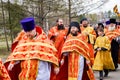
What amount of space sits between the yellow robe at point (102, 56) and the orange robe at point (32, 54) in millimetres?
5957

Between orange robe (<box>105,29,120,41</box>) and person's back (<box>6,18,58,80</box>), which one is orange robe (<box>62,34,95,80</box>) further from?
orange robe (<box>105,29,120,41</box>)

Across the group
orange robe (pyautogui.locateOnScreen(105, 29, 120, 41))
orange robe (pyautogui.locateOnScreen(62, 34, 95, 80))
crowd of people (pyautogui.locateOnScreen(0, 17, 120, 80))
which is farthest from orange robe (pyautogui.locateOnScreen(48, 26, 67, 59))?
orange robe (pyautogui.locateOnScreen(62, 34, 95, 80))

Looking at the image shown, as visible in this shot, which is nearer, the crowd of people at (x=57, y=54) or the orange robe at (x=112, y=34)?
the crowd of people at (x=57, y=54)

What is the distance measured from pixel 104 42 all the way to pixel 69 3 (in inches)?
391

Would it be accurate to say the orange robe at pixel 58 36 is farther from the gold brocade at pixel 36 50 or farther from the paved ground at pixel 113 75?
the gold brocade at pixel 36 50

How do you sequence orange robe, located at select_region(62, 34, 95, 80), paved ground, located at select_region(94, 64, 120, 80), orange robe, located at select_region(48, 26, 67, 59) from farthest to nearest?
orange robe, located at select_region(48, 26, 67, 59) → paved ground, located at select_region(94, 64, 120, 80) → orange robe, located at select_region(62, 34, 95, 80)

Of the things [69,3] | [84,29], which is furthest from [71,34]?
[69,3]

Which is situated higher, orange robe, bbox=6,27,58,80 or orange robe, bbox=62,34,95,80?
orange robe, bbox=6,27,58,80

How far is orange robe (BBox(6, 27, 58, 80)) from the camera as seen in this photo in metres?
7.48

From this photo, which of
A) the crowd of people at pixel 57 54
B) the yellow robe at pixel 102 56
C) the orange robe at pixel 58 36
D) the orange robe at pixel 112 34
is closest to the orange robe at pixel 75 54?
the crowd of people at pixel 57 54

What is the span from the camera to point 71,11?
24922 millimetres

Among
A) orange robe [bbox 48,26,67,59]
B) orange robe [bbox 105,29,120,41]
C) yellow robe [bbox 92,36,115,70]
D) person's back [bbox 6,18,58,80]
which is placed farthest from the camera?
orange robe [bbox 105,29,120,41]

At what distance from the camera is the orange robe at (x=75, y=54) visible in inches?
396

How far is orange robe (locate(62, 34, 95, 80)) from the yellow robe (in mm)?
3188
